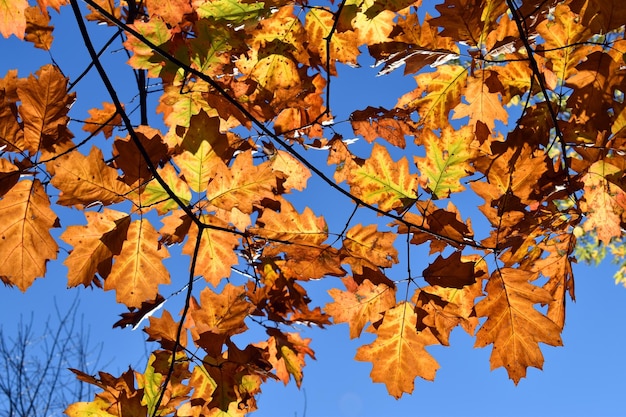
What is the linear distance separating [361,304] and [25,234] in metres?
0.94

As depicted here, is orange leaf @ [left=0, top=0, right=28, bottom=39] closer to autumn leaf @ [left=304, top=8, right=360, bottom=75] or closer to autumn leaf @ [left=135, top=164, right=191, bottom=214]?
autumn leaf @ [left=135, top=164, right=191, bottom=214]

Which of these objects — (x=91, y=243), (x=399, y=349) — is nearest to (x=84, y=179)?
(x=91, y=243)

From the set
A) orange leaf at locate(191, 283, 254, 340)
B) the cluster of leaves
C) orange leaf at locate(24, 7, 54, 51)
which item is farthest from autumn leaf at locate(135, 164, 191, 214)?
orange leaf at locate(24, 7, 54, 51)

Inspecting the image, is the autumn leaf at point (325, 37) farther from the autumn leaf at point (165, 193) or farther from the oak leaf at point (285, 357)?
the oak leaf at point (285, 357)

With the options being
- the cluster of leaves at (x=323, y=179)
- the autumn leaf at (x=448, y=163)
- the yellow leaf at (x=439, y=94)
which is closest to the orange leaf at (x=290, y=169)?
the cluster of leaves at (x=323, y=179)

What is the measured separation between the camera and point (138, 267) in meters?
1.40

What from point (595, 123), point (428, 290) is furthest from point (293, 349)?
point (595, 123)

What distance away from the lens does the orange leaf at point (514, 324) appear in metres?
1.45

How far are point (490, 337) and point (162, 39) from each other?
1.26m

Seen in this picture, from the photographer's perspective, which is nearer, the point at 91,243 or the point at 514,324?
the point at 91,243

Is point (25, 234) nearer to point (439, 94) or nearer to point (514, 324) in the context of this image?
point (514, 324)

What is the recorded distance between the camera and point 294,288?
2.08 metres

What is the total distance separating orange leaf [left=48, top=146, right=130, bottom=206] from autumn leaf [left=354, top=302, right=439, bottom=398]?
86 cm

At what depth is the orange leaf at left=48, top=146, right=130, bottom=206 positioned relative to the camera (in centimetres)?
125
